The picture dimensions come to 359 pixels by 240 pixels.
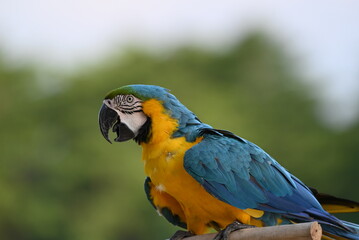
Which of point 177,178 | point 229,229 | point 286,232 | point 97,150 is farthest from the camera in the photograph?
point 97,150

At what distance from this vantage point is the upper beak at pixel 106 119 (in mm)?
3180

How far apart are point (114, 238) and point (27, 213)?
2.09 meters

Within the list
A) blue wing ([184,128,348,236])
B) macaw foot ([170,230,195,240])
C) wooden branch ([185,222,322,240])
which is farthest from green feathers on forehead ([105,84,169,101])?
wooden branch ([185,222,322,240])

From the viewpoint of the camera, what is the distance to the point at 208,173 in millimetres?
2951

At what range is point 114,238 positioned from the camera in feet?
51.1

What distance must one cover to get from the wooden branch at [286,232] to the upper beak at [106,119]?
2.71 feet

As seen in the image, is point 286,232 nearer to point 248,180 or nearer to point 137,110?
point 248,180

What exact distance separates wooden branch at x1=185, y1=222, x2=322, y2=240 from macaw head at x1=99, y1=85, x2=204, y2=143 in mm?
622

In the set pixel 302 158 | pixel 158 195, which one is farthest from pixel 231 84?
pixel 158 195

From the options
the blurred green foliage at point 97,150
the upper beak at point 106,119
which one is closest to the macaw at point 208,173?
the upper beak at point 106,119

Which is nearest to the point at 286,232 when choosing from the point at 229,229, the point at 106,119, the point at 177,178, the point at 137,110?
the point at 229,229

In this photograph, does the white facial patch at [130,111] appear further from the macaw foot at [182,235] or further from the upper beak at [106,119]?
the macaw foot at [182,235]

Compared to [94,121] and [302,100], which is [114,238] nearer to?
[94,121]

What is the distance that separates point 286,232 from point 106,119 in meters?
1.08
